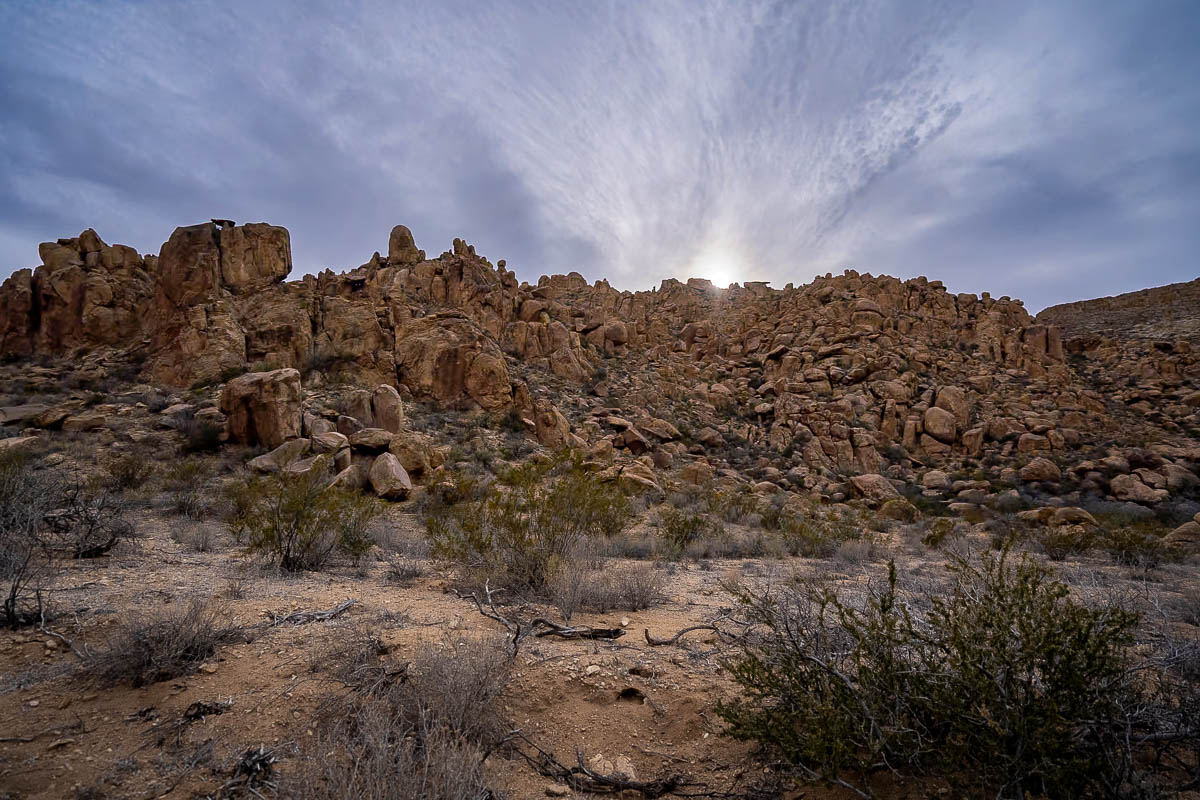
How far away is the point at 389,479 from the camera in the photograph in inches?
462

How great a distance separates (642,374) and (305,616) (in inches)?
953

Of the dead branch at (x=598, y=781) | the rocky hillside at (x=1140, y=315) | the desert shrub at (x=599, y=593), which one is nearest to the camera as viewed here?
the dead branch at (x=598, y=781)

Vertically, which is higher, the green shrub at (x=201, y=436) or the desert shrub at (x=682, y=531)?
the green shrub at (x=201, y=436)

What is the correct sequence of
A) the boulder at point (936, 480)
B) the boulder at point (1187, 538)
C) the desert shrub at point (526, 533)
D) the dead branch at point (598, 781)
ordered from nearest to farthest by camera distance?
the dead branch at point (598, 781), the desert shrub at point (526, 533), the boulder at point (1187, 538), the boulder at point (936, 480)

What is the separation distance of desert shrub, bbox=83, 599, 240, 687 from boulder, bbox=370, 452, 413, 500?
337 inches

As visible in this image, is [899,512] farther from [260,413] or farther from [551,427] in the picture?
[260,413]

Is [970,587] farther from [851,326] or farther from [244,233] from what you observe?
[851,326]

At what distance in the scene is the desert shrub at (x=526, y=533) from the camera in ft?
17.1

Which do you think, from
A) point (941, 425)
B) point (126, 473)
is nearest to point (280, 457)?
point (126, 473)

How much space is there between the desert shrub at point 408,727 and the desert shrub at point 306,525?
10.9ft

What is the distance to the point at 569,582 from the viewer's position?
4512 millimetres

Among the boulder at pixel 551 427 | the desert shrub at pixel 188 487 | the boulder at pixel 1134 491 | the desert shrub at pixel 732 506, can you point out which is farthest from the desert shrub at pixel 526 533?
the boulder at pixel 1134 491

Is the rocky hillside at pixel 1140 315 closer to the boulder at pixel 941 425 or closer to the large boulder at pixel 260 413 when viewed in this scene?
the boulder at pixel 941 425

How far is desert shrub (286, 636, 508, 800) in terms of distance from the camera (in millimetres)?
1725
